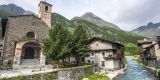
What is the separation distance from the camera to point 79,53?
131 ft

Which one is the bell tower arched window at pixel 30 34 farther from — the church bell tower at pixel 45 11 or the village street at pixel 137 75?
the village street at pixel 137 75

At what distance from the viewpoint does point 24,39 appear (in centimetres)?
4372

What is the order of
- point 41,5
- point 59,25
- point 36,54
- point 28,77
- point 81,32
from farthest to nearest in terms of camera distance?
point 41,5 → point 36,54 → point 81,32 → point 59,25 → point 28,77

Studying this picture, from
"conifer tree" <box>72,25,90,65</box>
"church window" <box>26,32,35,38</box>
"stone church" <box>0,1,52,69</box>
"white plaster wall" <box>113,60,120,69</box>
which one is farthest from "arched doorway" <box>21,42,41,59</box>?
"white plaster wall" <box>113,60,120,69</box>

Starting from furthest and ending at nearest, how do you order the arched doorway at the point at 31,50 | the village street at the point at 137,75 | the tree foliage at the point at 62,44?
the arched doorway at the point at 31,50
the village street at the point at 137,75
the tree foliage at the point at 62,44

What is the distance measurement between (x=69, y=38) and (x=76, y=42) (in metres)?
3.85

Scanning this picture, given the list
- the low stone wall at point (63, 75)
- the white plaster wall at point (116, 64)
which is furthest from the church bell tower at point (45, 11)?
the low stone wall at point (63, 75)

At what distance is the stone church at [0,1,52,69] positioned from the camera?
42575 mm

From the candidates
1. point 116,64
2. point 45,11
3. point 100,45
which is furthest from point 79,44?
point 45,11

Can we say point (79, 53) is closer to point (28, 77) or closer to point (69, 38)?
point (69, 38)

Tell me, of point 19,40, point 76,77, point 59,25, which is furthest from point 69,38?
point 19,40

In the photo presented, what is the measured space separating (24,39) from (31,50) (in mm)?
5015

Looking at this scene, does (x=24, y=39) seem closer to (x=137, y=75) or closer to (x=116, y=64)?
(x=116, y=64)

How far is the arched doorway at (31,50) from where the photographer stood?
45812 mm
